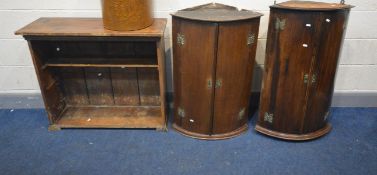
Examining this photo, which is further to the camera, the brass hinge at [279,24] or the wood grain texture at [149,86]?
the wood grain texture at [149,86]

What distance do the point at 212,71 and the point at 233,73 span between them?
0.46 feet

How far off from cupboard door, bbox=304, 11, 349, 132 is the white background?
0.50m

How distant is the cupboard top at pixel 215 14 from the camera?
1759 mm

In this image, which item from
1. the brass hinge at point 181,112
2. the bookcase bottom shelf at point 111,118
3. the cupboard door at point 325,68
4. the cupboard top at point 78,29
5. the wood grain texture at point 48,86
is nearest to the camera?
the cupboard door at point 325,68

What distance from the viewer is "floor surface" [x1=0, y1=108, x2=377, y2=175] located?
1866 mm

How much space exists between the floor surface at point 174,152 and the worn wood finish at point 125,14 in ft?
2.62

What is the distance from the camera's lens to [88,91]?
97.3 inches

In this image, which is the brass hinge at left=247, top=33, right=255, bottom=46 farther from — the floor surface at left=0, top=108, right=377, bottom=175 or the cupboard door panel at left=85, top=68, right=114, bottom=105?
the cupboard door panel at left=85, top=68, right=114, bottom=105

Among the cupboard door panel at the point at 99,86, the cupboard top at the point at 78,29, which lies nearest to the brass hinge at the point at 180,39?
the cupboard top at the point at 78,29

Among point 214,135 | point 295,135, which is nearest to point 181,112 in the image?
point 214,135

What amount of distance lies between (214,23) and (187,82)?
0.45m

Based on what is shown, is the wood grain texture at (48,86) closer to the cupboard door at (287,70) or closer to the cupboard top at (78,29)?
the cupboard top at (78,29)

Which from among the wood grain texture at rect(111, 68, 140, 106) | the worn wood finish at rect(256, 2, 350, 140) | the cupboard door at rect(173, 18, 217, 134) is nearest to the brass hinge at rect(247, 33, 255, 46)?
the worn wood finish at rect(256, 2, 350, 140)

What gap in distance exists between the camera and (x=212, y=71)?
1889 mm
